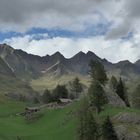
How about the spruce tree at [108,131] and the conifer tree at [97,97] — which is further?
the conifer tree at [97,97]

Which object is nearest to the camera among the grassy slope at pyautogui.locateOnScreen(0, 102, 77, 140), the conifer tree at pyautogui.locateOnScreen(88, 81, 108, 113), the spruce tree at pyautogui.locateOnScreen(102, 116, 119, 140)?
the spruce tree at pyautogui.locateOnScreen(102, 116, 119, 140)

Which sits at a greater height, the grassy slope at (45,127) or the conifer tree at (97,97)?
the conifer tree at (97,97)

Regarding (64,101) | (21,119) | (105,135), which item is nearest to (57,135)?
(105,135)

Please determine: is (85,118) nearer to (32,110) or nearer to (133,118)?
(133,118)

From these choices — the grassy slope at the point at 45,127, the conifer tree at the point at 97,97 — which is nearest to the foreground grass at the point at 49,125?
the grassy slope at the point at 45,127

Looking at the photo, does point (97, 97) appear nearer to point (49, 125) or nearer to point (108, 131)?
point (49, 125)

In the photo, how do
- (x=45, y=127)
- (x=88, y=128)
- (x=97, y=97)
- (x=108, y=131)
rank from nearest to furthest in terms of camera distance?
(x=108, y=131), (x=88, y=128), (x=97, y=97), (x=45, y=127)

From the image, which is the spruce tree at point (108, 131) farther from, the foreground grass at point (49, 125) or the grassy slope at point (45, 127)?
the grassy slope at point (45, 127)

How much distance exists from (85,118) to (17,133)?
26500mm

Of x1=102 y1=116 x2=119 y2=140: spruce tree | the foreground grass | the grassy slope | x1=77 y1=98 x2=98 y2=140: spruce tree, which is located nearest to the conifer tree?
the foreground grass

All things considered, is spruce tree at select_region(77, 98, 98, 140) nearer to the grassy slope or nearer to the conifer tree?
the grassy slope

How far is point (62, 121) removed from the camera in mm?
134375

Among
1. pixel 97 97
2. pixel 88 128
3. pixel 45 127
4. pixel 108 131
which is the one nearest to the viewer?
pixel 108 131

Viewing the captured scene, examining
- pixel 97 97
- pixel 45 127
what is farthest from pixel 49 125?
pixel 97 97
